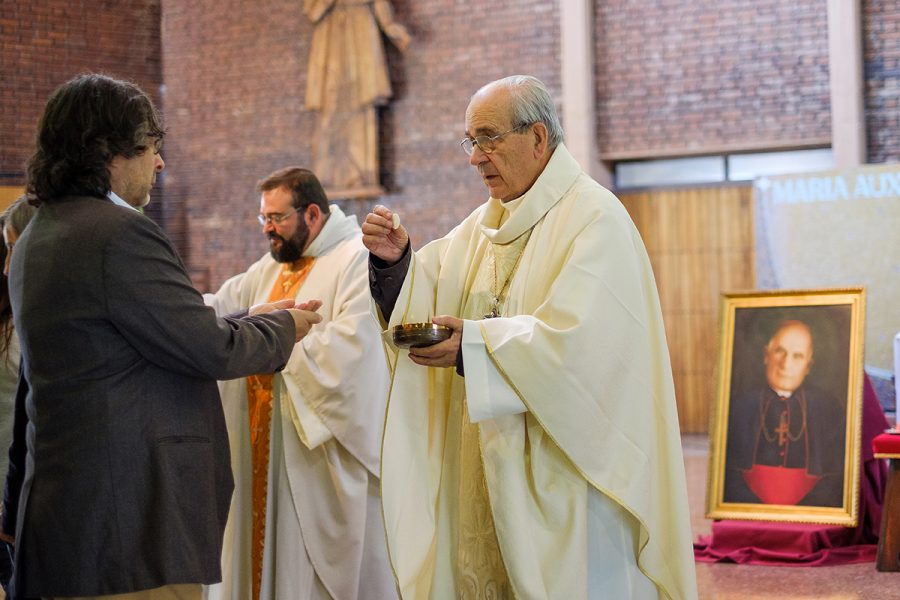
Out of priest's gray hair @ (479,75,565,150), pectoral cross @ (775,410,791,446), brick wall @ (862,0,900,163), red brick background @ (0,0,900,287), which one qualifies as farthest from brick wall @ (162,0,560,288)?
priest's gray hair @ (479,75,565,150)

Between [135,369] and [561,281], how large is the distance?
109 centimetres

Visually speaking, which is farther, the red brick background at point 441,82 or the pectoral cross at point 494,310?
the red brick background at point 441,82

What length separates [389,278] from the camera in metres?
3.12

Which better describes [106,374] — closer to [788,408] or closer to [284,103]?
[788,408]

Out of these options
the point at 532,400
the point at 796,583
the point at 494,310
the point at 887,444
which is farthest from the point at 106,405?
the point at 887,444

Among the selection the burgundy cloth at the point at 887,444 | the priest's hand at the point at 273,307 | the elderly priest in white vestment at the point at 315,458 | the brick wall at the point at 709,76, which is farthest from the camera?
the brick wall at the point at 709,76

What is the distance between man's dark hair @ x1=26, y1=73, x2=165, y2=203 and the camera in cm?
258

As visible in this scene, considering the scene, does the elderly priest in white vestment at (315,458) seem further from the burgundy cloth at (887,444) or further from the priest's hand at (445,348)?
the burgundy cloth at (887,444)

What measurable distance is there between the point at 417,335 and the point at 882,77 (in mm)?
8121

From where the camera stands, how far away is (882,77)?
957 cm

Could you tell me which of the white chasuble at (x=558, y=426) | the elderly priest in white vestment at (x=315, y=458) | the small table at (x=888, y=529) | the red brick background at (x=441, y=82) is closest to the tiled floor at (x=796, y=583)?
the small table at (x=888, y=529)

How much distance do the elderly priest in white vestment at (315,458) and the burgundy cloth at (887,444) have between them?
238cm

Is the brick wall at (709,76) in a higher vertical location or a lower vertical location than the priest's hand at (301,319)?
higher

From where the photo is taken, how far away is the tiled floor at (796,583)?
4.77 meters
